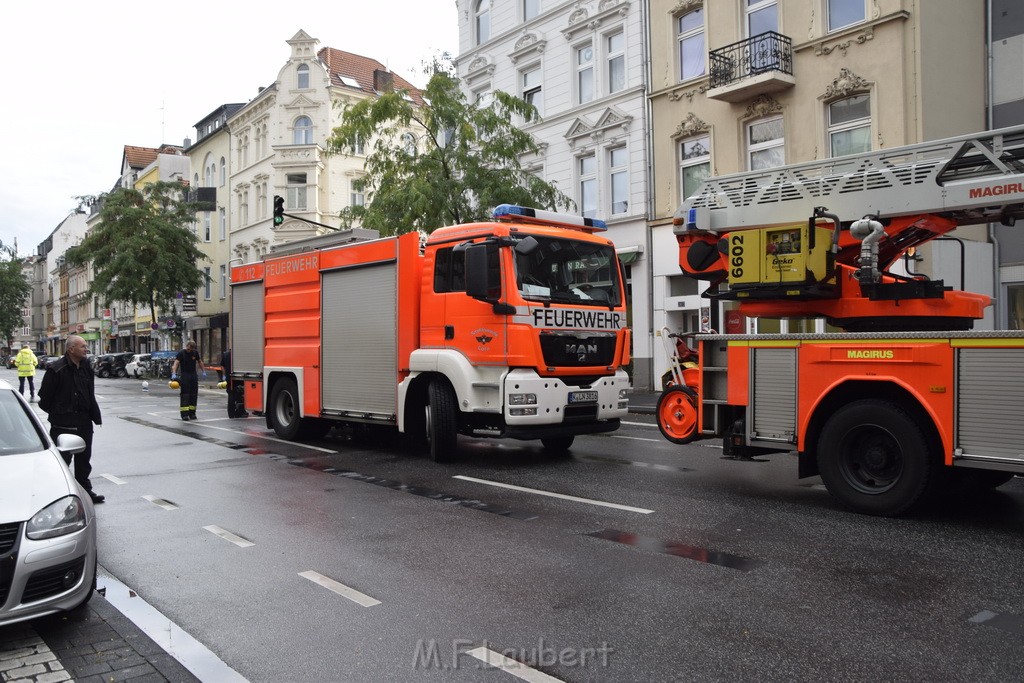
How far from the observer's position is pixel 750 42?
65.1ft

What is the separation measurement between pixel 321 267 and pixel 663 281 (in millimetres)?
12490

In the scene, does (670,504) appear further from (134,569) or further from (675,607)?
(134,569)

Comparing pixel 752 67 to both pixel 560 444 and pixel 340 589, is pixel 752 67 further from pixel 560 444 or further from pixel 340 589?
pixel 340 589

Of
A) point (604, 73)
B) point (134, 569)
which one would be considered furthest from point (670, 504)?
point (604, 73)

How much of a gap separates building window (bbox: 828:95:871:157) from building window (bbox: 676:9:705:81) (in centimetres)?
423

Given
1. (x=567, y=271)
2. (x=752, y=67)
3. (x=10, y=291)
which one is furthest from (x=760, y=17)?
(x=10, y=291)

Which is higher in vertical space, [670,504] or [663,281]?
[663,281]

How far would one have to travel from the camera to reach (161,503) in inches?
324

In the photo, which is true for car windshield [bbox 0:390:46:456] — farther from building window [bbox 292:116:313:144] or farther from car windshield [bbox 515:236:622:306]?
building window [bbox 292:116:313:144]

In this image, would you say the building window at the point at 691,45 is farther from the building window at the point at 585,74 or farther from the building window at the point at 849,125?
the building window at the point at 849,125

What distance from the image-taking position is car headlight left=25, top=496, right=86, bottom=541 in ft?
14.7

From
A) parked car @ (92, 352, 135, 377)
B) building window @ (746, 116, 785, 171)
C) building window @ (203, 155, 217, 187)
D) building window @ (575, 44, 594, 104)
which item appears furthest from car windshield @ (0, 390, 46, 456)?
building window @ (203, 155, 217, 187)

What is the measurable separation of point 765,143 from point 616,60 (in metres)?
6.15

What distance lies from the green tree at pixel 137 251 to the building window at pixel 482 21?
22158 millimetres
